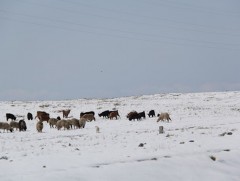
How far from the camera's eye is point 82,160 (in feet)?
54.2

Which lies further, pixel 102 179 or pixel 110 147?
pixel 110 147

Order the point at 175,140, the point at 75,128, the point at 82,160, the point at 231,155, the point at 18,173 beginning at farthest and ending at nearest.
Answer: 1. the point at 75,128
2. the point at 175,140
3. the point at 231,155
4. the point at 82,160
5. the point at 18,173

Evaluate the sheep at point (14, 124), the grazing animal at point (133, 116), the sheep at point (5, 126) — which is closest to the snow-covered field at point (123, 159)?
the sheep at point (5, 126)

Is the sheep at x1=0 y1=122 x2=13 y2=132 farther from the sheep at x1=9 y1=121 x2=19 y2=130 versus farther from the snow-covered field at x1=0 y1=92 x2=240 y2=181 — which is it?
the snow-covered field at x1=0 y1=92 x2=240 y2=181

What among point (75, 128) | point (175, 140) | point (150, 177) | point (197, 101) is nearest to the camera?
point (150, 177)

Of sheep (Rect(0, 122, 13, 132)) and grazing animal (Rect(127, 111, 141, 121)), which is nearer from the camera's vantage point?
sheep (Rect(0, 122, 13, 132))

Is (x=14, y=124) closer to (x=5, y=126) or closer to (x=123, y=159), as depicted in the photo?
(x=5, y=126)

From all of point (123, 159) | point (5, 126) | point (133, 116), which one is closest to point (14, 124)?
point (5, 126)

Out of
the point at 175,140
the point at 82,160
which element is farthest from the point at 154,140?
the point at 82,160

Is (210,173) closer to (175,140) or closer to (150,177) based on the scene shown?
(150,177)

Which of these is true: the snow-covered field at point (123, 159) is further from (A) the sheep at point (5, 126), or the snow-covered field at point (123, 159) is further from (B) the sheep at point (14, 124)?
(B) the sheep at point (14, 124)

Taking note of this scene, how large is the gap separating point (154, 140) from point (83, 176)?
821 cm

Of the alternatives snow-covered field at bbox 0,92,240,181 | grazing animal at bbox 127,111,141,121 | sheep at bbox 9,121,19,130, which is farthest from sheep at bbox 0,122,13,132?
grazing animal at bbox 127,111,141,121

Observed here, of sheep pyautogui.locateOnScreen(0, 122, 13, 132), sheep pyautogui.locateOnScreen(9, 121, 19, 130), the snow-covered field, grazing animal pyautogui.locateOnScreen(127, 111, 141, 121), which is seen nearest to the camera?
the snow-covered field
